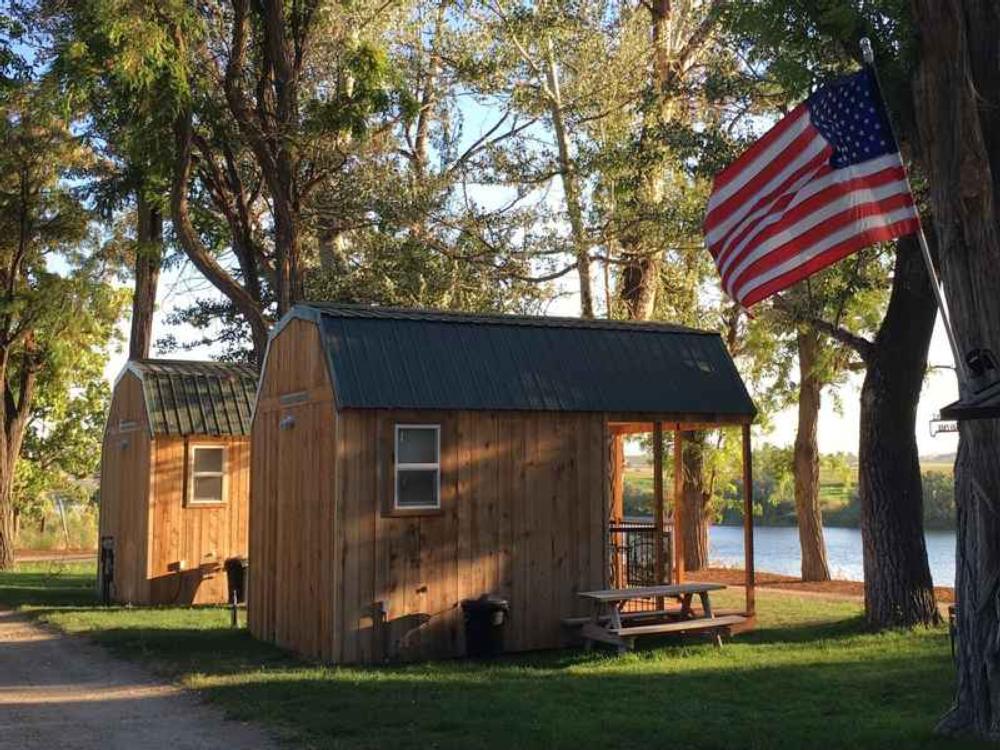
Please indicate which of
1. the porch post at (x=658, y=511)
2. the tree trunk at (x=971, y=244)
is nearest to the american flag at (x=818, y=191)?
the tree trunk at (x=971, y=244)

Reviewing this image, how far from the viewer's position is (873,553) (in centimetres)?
1352

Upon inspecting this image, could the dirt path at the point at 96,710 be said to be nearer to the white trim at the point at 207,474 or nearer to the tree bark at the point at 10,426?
the white trim at the point at 207,474

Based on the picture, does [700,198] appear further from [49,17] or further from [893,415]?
[49,17]

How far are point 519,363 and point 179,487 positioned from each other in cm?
763

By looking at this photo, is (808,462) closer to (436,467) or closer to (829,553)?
(436,467)

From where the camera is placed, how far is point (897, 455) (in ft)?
44.8

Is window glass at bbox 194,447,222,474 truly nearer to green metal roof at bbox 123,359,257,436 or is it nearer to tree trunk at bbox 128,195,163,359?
green metal roof at bbox 123,359,257,436

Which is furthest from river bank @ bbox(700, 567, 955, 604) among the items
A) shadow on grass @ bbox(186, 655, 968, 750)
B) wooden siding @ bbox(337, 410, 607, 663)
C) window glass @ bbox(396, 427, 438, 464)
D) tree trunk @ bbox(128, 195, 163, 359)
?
tree trunk @ bbox(128, 195, 163, 359)

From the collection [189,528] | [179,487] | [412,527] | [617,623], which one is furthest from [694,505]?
[412,527]

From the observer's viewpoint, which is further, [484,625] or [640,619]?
[640,619]

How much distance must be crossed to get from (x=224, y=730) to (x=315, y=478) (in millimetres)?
4069

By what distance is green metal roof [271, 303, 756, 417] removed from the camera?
473 inches

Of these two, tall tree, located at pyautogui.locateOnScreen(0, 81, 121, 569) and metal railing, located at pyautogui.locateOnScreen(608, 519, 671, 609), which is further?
tall tree, located at pyautogui.locateOnScreen(0, 81, 121, 569)

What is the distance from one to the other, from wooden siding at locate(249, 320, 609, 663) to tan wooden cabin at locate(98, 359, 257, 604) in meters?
4.84
